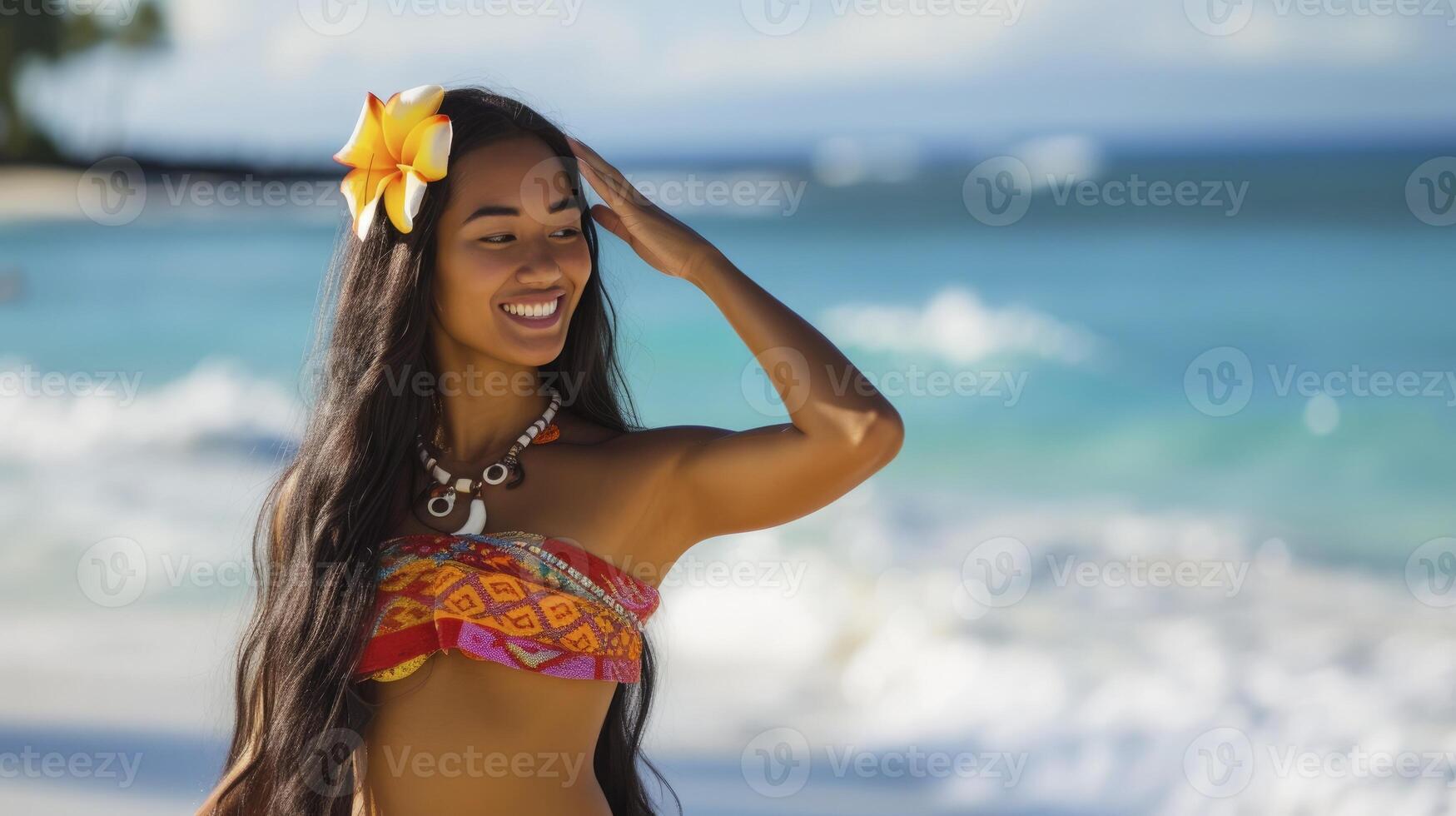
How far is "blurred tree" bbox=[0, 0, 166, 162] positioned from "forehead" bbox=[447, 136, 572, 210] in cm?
697

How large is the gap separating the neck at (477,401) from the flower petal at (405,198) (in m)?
0.18

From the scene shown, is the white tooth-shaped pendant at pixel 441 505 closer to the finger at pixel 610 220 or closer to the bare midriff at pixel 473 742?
the bare midriff at pixel 473 742

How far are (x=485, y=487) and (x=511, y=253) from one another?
33 cm

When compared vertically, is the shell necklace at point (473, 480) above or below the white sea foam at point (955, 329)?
below

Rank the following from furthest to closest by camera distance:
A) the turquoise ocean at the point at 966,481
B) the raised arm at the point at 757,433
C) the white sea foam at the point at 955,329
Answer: the white sea foam at the point at 955,329 → the turquoise ocean at the point at 966,481 → the raised arm at the point at 757,433

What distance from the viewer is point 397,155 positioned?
7.60ft

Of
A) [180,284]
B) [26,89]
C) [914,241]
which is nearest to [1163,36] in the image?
[914,241]

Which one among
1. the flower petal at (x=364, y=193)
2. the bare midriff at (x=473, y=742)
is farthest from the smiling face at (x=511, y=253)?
the bare midriff at (x=473, y=742)

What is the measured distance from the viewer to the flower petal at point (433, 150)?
2.25 m

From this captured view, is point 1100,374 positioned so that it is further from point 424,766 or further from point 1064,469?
point 424,766

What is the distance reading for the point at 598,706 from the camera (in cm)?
221

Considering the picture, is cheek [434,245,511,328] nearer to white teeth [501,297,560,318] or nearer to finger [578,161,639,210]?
white teeth [501,297,560,318]

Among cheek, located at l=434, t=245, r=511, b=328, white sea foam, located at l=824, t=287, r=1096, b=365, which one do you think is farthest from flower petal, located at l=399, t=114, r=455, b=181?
white sea foam, located at l=824, t=287, r=1096, b=365

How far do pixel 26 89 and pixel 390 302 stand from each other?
294 inches
